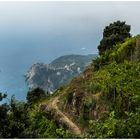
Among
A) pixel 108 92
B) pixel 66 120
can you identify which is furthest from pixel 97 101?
pixel 66 120

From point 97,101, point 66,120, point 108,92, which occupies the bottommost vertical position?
point 66,120

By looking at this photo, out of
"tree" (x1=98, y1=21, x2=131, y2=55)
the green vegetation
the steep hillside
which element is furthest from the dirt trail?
"tree" (x1=98, y1=21, x2=131, y2=55)

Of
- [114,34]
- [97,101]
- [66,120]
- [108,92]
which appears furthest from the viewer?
[114,34]

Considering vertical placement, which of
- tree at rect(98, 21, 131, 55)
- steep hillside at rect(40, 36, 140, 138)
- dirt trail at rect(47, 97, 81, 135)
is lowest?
dirt trail at rect(47, 97, 81, 135)

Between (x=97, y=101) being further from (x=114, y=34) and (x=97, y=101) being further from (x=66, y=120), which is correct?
→ (x=114, y=34)

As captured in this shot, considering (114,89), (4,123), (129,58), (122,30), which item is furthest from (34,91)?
(4,123)

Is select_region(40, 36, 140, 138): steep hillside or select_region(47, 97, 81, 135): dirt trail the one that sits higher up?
select_region(40, 36, 140, 138): steep hillside

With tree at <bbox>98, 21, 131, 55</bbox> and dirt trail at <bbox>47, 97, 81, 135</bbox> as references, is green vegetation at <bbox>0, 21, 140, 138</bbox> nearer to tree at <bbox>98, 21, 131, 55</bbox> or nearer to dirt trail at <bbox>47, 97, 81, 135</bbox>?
dirt trail at <bbox>47, 97, 81, 135</bbox>

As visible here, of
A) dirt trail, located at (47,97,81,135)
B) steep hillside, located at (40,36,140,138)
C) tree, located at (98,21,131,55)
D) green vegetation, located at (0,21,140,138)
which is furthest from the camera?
tree, located at (98,21,131,55)

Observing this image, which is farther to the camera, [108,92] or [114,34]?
[114,34]
